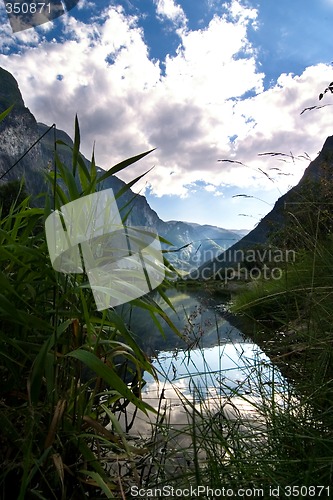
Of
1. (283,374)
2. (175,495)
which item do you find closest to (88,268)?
(175,495)

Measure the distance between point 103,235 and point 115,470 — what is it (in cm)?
100

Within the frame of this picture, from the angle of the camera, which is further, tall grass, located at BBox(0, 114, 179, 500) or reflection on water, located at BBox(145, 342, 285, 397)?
reflection on water, located at BBox(145, 342, 285, 397)

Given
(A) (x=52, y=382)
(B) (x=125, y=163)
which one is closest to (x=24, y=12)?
(B) (x=125, y=163)

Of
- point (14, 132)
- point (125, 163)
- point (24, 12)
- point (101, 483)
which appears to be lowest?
point (101, 483)

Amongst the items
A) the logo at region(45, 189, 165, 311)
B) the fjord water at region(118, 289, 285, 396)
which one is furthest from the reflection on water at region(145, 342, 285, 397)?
the logo at region(45, 189, 165, 311)

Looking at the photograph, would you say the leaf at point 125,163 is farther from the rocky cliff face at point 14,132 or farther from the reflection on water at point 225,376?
the rocky cliff face at point 14,132

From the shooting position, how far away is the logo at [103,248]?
57.4 inches

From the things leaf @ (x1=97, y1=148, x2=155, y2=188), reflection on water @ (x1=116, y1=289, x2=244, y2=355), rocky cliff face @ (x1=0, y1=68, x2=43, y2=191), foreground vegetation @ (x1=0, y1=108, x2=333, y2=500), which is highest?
rocky cliff face @ (x1=0, y1=68, x2=43, y2=191)

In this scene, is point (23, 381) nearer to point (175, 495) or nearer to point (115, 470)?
point (115, 470)

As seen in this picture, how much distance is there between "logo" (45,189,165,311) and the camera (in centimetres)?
146

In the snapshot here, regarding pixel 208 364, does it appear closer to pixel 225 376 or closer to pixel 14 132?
pixel 225 376

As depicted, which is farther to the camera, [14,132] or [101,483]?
[14,132]

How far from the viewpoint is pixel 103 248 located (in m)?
1.68

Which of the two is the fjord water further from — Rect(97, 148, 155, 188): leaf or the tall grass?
Rect(97, 148, 155, 188): leaf
